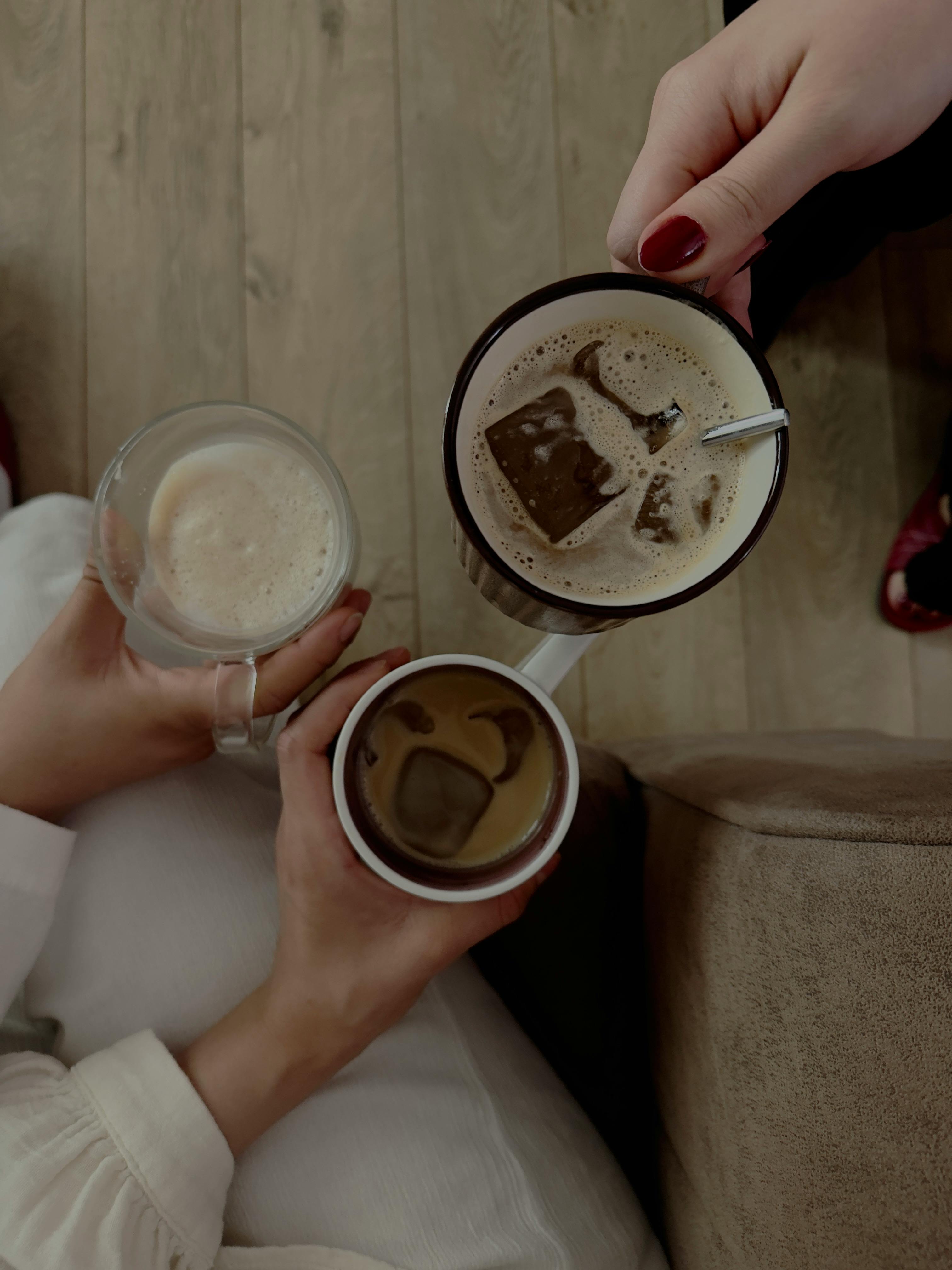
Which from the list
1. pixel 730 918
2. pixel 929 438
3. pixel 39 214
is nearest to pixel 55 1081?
pixel 730 918

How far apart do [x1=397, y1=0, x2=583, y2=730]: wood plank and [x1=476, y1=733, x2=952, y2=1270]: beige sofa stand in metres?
0.50

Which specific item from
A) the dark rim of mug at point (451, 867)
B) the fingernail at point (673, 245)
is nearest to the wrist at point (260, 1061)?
the dark rim of mug at point (451, 867)

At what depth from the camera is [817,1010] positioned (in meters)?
0.66

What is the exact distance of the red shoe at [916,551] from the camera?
1.31m

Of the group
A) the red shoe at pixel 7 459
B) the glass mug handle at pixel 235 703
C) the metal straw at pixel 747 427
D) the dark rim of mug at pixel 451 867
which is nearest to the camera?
the metal straw at pixel 747 427

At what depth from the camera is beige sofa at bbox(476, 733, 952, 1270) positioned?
62 cm

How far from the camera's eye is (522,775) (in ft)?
2.49

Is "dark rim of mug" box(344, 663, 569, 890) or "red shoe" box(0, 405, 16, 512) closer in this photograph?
"dark rim of mug" box(344, 663, 569, 890)

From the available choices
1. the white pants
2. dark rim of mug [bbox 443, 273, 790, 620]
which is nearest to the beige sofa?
the white pants

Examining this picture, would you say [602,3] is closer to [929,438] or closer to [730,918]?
[929,438]

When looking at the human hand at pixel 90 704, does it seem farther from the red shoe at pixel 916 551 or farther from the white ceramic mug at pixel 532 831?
the red shoe at pixel 916 551

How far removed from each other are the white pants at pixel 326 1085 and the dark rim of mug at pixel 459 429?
1.75 ft

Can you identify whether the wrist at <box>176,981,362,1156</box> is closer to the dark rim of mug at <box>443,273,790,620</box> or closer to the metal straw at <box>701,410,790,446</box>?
the dark rim of mug at <box>443,273,790,620</box>

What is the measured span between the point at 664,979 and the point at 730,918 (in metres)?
0.17
